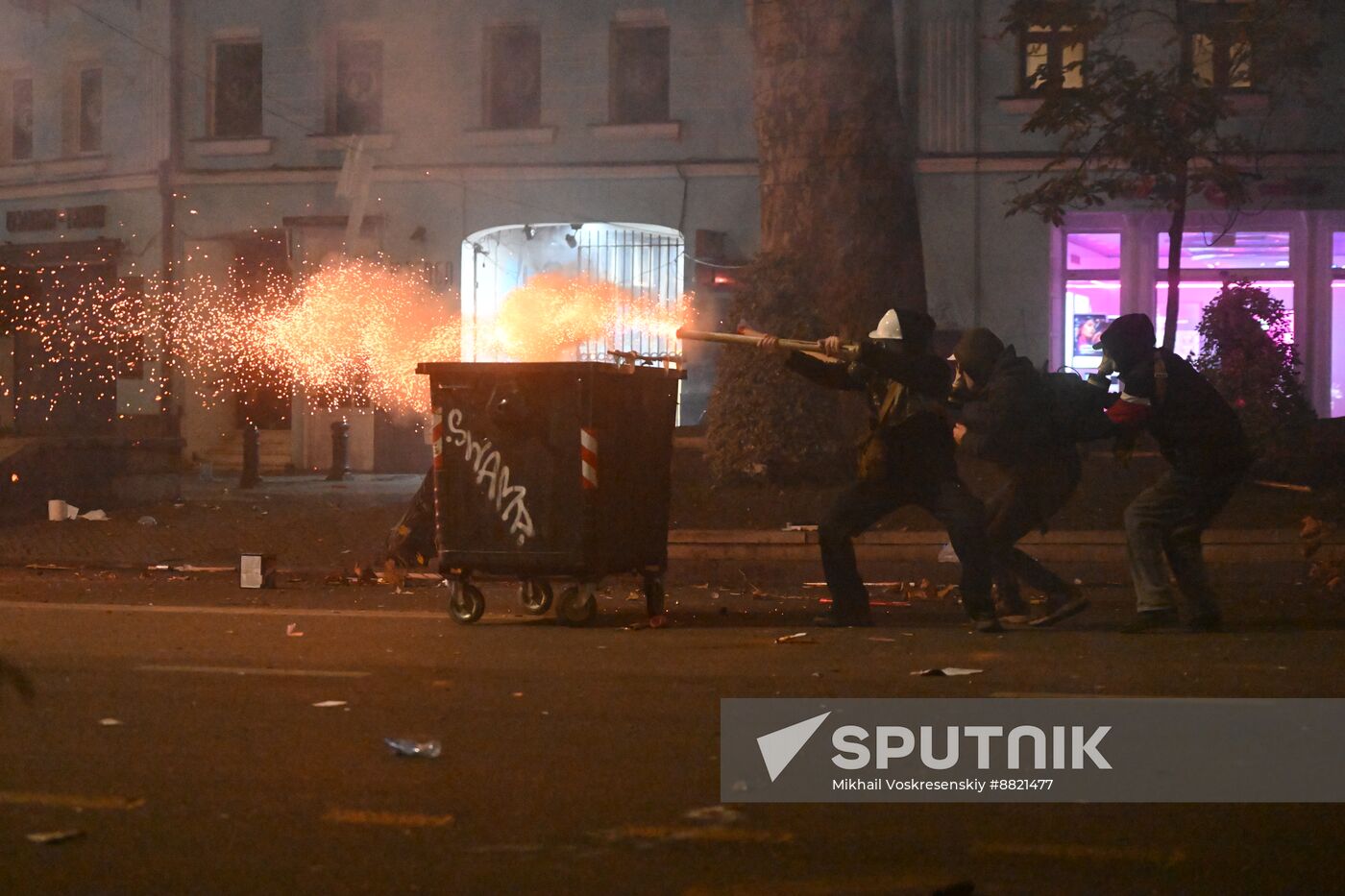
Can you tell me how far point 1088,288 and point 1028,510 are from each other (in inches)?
470

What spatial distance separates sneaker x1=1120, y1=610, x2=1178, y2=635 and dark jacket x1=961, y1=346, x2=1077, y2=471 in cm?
94

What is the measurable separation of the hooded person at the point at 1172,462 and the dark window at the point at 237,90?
16.1 m

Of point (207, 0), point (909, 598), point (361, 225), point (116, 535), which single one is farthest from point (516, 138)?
point (909, 598)

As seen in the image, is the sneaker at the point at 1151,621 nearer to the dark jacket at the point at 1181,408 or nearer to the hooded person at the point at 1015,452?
the hooded person at the point at 1015,452

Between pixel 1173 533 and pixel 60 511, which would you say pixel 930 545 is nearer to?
pixel 1173 533

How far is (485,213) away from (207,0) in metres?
5.12

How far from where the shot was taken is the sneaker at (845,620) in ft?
27.0

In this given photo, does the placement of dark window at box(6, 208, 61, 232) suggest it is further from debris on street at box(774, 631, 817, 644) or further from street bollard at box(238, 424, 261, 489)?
debris on street at box(774, 631, 817, 644)

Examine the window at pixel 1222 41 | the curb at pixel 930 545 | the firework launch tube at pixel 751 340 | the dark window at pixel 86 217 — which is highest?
the window at pixel 1222 41

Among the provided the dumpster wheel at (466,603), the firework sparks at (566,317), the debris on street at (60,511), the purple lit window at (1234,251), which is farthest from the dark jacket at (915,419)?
the purple lit window at (1234,251)

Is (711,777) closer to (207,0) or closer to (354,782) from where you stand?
(354,782)

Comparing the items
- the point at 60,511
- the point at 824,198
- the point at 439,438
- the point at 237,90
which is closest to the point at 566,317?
the point at 824,198

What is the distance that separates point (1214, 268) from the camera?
1928 cm

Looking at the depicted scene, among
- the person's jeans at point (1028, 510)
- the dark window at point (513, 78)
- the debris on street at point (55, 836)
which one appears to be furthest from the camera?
the dark window at point (513, 78)
